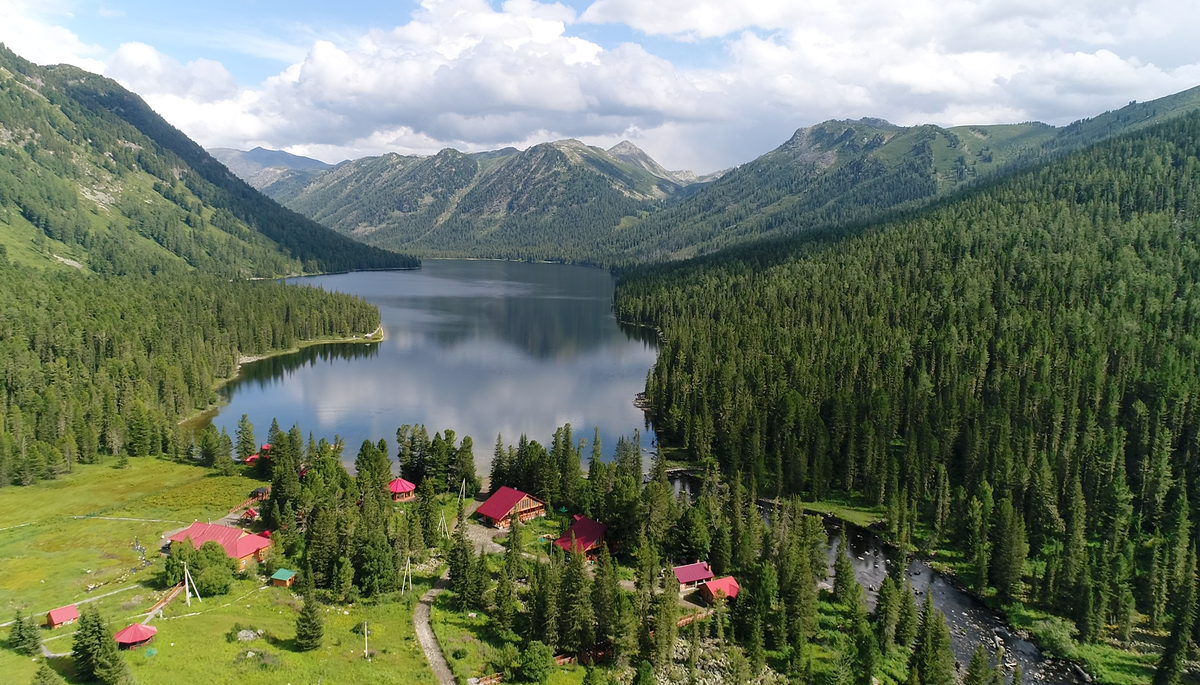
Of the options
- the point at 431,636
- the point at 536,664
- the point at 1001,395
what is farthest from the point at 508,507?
the point at 1001,395

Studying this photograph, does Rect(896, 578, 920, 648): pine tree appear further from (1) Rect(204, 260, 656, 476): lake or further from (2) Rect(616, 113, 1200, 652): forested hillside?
(1) Rect(204, 260, 656, 476): lake

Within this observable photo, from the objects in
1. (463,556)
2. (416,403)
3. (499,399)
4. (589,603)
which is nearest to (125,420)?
(416,403)

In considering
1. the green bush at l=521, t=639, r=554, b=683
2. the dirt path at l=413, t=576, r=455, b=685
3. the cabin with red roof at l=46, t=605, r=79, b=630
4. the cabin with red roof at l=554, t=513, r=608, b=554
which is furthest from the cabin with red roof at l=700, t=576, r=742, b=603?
the cabin with red roof at l=46, t=605, r=79, b=630

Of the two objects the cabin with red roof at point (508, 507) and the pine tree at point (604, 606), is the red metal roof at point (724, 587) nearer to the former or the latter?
the pine tree at point (604, 606)

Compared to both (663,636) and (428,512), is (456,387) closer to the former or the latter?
(428,512)

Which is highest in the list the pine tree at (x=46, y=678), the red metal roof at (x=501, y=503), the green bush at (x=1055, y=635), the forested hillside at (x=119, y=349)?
the forested hillside at (x=119, y=349)

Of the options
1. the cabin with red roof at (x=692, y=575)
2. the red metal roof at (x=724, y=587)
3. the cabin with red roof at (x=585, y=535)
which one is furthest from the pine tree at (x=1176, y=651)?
the cabin with red roof at (x=585, y=535)
